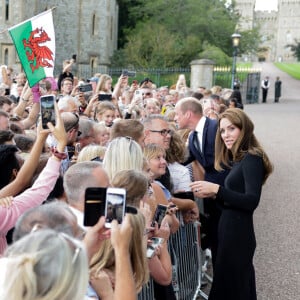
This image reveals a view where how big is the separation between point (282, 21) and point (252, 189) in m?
120

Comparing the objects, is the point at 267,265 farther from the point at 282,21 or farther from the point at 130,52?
the point at 282,21

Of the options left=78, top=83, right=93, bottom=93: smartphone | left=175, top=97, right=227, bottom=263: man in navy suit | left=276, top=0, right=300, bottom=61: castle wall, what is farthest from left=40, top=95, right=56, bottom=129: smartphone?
left=276, top=0, right=300, bottom=61: castle wall

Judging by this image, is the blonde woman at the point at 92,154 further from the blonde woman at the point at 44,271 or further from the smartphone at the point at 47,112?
the blonde woman at the point at 44,271

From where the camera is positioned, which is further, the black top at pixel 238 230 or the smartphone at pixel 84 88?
the smartphone at pixel 84 88

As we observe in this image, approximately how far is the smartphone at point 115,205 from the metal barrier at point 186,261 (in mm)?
2016

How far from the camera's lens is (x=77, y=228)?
2555mm

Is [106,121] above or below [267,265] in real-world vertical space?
above

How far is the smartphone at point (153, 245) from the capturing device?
3.22 metres

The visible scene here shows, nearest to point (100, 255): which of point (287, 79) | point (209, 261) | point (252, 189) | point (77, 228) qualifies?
point (77, 228)

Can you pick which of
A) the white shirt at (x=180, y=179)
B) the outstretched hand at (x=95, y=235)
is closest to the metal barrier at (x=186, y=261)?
the white shirt at (x=180, y=179)

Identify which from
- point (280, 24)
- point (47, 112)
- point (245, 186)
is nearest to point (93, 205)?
point (47, 112)

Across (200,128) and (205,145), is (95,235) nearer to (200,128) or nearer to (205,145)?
(205,145)

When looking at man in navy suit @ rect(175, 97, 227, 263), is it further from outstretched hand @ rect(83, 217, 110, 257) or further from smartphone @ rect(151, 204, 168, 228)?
outstretched hand @ rect(83, 217, 110, 257)

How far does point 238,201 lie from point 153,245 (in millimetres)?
1085
